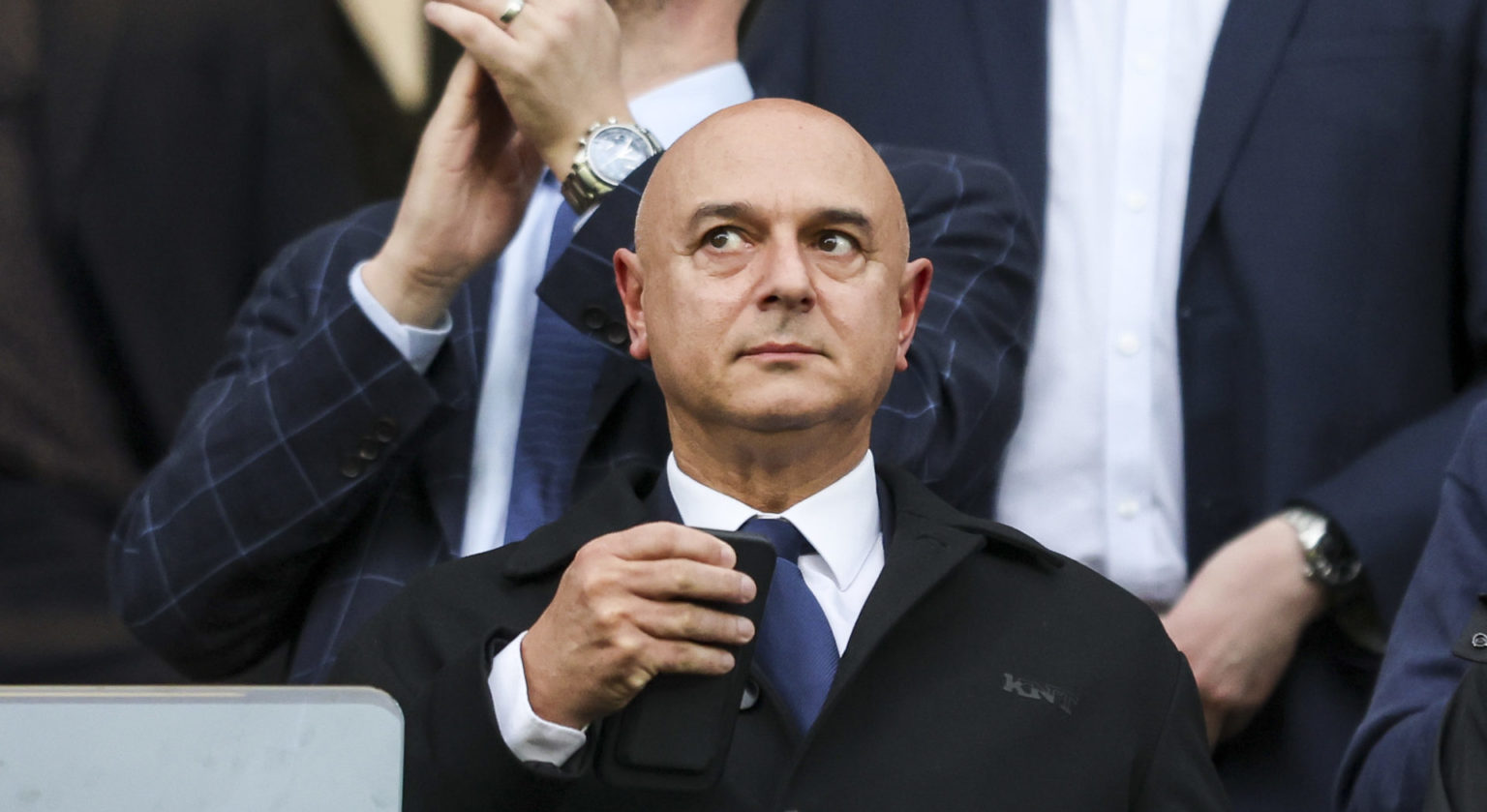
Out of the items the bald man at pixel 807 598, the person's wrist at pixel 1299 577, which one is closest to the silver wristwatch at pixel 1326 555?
the person's wrist at pixel 1299 577

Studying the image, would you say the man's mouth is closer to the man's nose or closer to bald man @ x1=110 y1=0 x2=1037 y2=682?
the man's nose

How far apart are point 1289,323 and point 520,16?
0.77 m

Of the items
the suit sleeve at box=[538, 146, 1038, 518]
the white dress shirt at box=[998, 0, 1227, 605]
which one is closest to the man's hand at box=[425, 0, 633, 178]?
the suit sleeve at box=[538, 146, 1038, 518]

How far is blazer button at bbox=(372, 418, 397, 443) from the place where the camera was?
1.93m

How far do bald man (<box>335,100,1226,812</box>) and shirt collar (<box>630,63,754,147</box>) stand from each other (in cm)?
45

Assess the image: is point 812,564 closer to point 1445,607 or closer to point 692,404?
point 692,404

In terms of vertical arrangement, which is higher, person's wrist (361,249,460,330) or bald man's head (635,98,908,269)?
bald man's head (635,98,908,269)

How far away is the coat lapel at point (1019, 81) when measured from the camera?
2.17 m

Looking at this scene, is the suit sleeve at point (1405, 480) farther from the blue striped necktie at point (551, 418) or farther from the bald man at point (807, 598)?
the blue striped necktie at point (551, 418)

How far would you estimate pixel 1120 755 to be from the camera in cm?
149

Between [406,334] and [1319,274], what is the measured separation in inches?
33.5

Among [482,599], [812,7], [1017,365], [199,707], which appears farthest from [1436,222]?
[199,707]

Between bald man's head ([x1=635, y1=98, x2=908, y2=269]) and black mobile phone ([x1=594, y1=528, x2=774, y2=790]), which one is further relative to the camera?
bald man's head ([x1=635, y1=98, x2=908, y2=269])

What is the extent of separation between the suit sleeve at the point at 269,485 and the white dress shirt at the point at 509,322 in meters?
0.03
